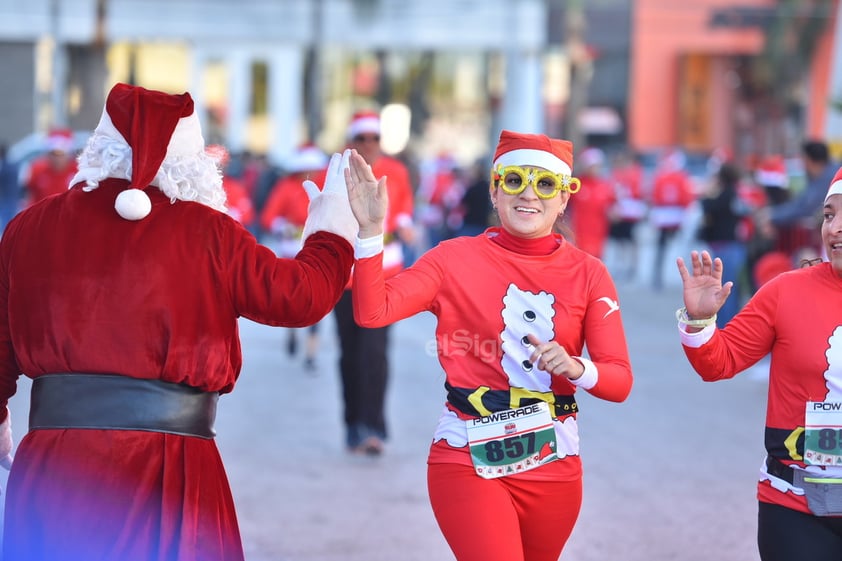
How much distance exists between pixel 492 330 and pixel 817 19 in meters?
46.0

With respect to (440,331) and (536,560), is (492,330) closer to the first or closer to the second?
(440,331)

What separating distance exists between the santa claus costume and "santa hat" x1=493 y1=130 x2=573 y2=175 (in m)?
0.89

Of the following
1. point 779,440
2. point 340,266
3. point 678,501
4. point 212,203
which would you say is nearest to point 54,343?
point 212,203

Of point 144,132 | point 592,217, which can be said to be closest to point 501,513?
point 144,132

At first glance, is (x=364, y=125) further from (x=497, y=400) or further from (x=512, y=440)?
(x=512, y=440)

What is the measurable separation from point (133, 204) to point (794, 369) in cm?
194

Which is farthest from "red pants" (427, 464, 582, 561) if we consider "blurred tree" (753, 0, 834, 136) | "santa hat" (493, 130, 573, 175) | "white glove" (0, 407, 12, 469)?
"blurred tree" (753, 0, 834, 136)

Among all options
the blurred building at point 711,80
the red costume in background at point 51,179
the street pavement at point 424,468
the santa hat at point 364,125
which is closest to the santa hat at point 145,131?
the street pavement at point 424,468

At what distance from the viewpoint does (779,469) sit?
12.9 feet

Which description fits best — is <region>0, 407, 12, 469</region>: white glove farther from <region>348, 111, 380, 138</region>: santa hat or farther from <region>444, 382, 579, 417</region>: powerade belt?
<region>348, 111, 380, 138</region>: santa hat

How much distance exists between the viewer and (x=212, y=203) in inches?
147

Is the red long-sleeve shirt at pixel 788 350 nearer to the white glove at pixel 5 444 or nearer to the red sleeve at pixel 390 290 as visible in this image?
the red sleeve at pixel 390 290

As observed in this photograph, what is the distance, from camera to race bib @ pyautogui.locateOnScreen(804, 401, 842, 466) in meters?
3.86

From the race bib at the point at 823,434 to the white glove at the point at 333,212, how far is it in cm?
143
